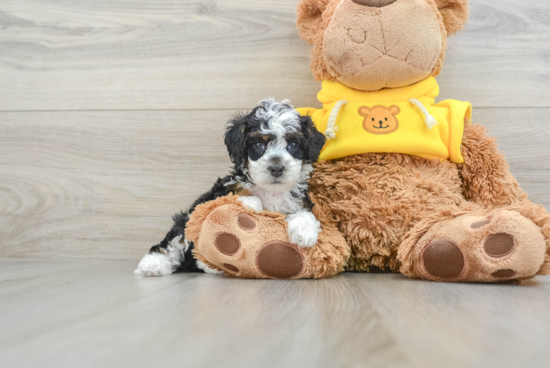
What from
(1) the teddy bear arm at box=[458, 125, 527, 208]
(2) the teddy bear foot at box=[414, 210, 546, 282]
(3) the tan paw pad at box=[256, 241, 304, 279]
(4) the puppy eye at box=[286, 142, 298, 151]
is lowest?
(3) the tan paw pad at box=[256, 241, 304, 279]

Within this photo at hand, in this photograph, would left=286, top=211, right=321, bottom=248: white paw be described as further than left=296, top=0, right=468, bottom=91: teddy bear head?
No

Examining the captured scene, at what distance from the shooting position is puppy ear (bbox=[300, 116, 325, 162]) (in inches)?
48.8

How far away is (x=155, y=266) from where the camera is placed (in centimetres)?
132

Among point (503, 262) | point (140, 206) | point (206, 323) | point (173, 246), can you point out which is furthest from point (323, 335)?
point (140, 206)

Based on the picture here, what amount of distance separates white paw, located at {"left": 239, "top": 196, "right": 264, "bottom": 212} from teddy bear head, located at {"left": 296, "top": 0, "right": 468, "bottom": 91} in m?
0.48

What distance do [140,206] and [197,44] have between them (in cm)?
71

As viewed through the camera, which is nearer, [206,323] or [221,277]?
[206,323]

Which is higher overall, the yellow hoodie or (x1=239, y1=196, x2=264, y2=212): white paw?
the yellow hoodie

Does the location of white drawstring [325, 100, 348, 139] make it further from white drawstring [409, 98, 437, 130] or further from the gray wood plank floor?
the gray wood plank floor

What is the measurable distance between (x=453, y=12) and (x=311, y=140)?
25.2 inches

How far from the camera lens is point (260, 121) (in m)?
1.25

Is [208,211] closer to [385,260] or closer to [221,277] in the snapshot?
[221,277]

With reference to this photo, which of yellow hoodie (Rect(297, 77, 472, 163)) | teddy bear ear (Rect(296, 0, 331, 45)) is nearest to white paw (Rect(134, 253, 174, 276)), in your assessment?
yellow hoodie (Rect(297, 77, 472, 163))

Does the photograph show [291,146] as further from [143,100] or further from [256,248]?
[143,100]
